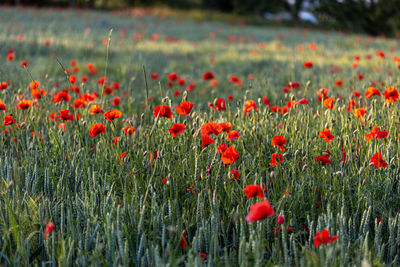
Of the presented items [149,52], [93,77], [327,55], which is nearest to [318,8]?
[327,55]

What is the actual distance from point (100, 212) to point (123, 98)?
2.11m

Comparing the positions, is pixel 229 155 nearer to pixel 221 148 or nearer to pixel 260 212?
pixel 221 148

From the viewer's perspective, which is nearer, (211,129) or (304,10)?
(211,129)

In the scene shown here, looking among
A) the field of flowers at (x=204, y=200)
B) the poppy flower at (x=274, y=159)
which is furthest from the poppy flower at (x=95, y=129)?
the poppy flower at (x=274, y=159)

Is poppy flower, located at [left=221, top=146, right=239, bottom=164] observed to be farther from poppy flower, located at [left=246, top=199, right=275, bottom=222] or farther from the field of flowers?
poppy flower, located at [left=246, top=199, right=275, bottom=222]

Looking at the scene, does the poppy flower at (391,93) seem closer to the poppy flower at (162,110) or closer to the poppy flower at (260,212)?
the poppy flower at (162,110)

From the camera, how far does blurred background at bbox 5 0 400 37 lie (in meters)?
16.3

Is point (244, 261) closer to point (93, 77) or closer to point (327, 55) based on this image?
point (93, 77)

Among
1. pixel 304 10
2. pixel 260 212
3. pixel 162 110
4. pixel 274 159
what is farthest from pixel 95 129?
pixel 304 10

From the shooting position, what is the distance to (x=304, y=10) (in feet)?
71.2

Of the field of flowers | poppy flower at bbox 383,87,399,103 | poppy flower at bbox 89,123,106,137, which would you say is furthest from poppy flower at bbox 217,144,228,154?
poppy flower at bbox 383,87,399,103

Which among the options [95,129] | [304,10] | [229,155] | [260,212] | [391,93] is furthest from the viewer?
[304,10]

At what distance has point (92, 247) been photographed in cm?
144

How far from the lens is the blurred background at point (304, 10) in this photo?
16312mm
